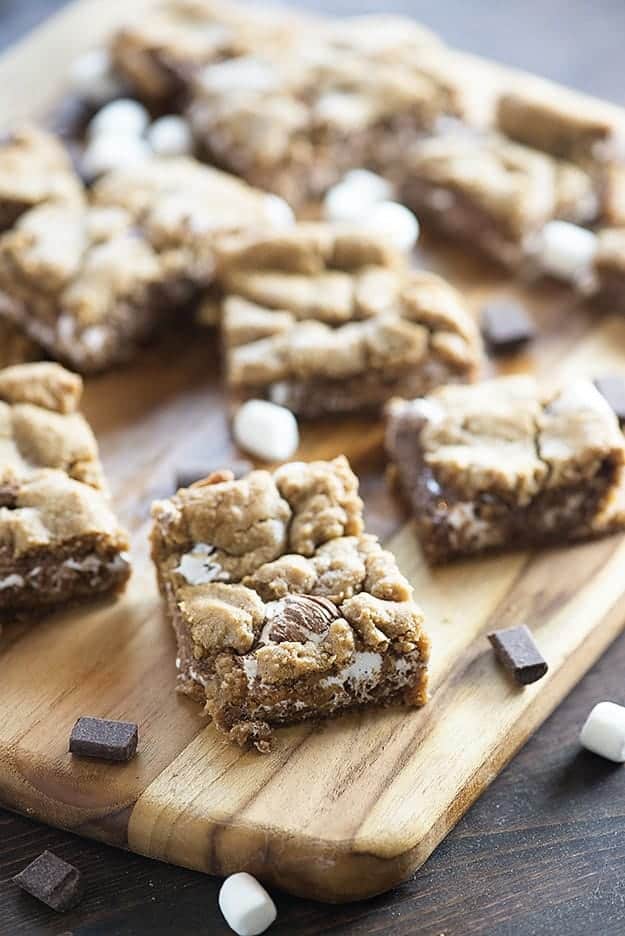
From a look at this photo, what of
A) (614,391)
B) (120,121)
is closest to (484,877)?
(614,391)

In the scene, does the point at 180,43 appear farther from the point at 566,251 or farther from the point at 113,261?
the point at 566,251

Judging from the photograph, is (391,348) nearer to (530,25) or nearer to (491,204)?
(491,204)

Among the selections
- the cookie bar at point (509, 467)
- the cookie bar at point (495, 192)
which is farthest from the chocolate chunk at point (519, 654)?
the cookie bar at point (495, 192)

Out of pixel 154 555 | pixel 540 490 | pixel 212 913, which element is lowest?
pixel 212 913

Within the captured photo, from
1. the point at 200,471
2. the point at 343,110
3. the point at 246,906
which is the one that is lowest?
the point at 246,906

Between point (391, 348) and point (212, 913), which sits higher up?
point (391, 348)

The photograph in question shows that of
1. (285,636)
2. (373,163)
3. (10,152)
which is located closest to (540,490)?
(285,636)
